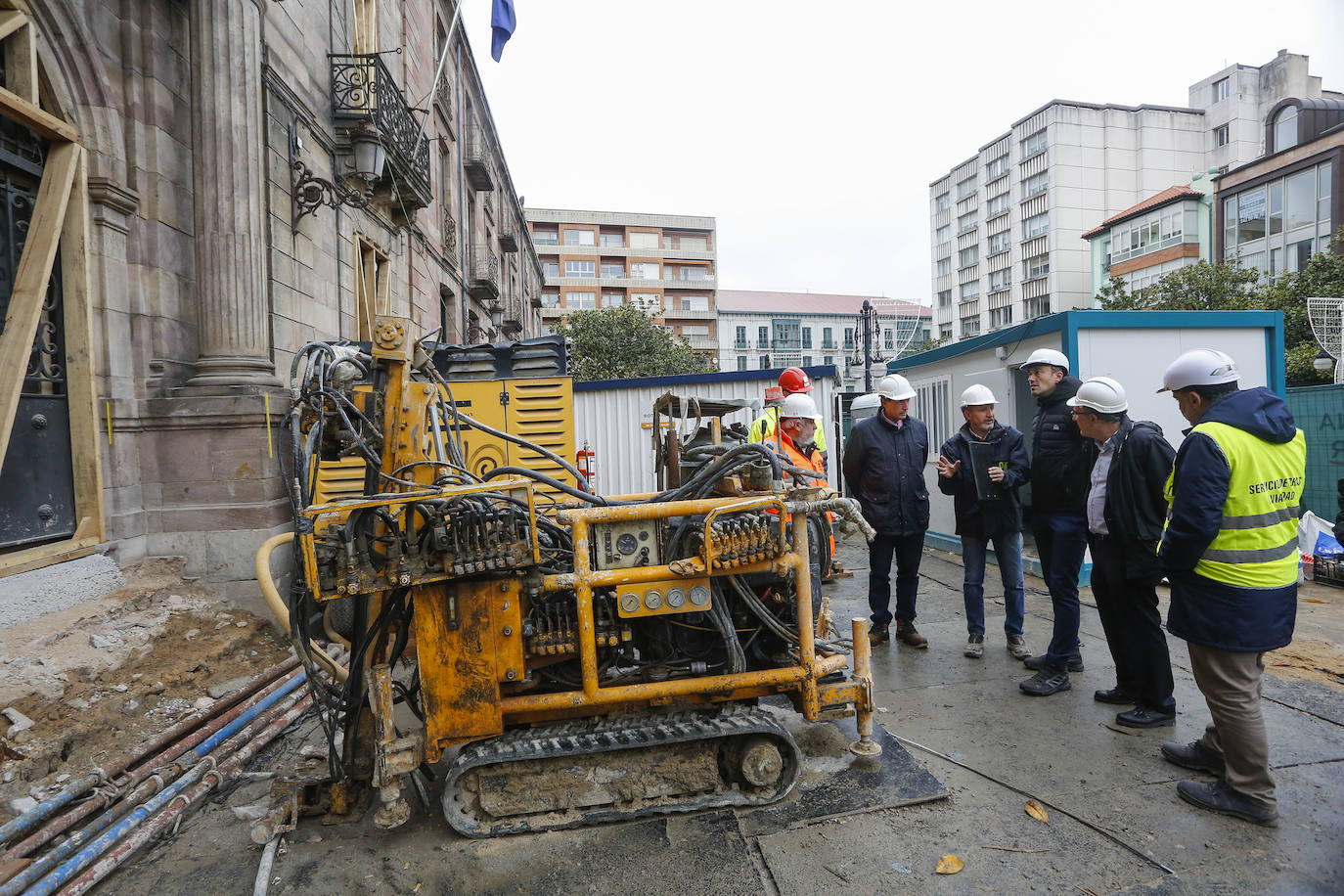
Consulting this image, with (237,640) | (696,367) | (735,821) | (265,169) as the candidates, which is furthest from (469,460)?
(696,367)

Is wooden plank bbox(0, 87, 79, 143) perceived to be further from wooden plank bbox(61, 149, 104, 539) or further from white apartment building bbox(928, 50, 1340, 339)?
white apartment building bbox(928, 50, 1340, 339)

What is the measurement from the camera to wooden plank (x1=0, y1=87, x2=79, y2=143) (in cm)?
440

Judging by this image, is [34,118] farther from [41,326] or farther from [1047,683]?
[1047,683]

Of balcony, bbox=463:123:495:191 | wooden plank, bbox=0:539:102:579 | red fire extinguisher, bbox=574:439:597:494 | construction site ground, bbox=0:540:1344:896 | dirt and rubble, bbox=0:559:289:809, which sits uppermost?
balcony, bbox=463:123:495:191

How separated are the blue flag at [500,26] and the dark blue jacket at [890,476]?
9.91 m

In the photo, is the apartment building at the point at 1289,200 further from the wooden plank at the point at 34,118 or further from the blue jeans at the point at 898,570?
the wooden plank at the point at 34,118

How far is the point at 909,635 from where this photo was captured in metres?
5.29

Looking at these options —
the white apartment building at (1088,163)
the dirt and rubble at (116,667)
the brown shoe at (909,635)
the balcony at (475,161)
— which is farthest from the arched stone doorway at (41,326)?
the white apartment building at (1088,163)

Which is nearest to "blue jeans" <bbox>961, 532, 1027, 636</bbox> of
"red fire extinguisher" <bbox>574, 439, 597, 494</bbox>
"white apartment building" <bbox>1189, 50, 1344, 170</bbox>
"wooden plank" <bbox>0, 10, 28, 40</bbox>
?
"red fire extinguisher" <bbox>574, 439, 597, 494</bbox>

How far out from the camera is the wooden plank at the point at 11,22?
14.9 ft

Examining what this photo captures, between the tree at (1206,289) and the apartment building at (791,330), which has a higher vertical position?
the apartment building at (791,330)

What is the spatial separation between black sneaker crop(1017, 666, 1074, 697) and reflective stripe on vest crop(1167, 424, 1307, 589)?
5.18 feet

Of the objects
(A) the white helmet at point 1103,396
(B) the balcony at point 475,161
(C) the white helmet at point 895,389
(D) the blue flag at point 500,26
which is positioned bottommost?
(A) the white helmet at point 1103,396

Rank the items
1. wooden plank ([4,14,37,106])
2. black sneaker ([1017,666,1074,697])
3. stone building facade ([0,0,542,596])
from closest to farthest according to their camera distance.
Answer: black sneaker ([1017,666,1074,697]), wooden plank ([4,14,37,106]), stone building facade ([0,0,542,596])
